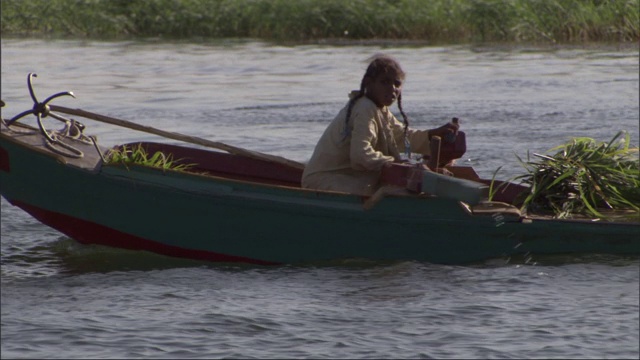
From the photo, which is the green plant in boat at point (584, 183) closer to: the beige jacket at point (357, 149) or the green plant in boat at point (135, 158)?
the beige jacket at point (357, 149)

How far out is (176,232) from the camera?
8.26 meters

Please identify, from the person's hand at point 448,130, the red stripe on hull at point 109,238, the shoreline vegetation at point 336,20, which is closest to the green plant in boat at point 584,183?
the person's hand at point 448,130

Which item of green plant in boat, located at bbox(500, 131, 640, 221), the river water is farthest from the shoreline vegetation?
green plant in boat, located at bbox(500, 131, 640, 221)

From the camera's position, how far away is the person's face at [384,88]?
780 cm

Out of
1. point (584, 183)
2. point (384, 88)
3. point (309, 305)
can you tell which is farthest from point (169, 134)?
point (584, 183)

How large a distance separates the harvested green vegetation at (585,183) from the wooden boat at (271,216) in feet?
0.82

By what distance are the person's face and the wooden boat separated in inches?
16.6

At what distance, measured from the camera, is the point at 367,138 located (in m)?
7.88

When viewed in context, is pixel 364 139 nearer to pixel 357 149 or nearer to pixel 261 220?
pixel 357 149

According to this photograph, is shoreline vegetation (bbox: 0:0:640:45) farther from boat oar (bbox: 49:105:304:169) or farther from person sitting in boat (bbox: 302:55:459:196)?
person sitting in boat (bbox: 302:55:459:196)

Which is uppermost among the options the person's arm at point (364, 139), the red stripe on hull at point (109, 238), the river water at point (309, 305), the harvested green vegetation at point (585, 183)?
the person's arm at point (364, 139)

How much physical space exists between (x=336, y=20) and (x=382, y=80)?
19.7 m

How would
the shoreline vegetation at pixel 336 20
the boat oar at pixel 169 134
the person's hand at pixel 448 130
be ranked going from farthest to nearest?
1. the shoreline vegetation at pixel 336 20
2. the boat oar at pixel 169 134
3. the person's hand at pixel 448 130

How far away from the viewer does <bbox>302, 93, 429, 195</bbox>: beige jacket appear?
25.8ft
